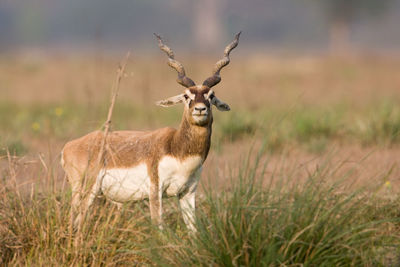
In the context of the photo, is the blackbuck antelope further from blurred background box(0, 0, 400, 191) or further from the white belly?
blurred background box(0, 0, 400, 191)

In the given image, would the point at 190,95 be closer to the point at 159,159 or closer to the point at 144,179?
the point at 159,159

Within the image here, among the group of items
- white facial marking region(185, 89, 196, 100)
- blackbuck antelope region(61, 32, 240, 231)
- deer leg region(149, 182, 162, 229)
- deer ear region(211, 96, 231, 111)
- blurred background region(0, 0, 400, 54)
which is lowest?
deer leg region(149, 182, 162, 229)

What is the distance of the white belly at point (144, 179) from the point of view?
6.14m

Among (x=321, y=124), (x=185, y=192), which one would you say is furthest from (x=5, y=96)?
(x=185, y=192)

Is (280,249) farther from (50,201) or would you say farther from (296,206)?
(50,201)

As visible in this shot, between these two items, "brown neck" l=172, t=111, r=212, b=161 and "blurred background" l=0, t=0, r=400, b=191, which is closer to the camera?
"brown neck" l=172, t=111, r=212, b=161

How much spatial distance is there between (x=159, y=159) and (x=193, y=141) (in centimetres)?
39

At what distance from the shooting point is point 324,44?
12825cm

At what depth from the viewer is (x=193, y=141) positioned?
609 centimetres

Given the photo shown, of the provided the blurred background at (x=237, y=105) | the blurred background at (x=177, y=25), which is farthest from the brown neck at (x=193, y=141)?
the blurred background at (x=177, y=25)

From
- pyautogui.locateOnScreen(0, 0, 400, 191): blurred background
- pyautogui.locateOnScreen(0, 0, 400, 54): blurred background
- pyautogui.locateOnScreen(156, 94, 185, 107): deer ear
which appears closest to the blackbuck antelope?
pyautogui.locateOnScreen(156, 94, 185, 107): deer ear

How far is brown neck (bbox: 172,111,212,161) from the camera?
607 centimetres

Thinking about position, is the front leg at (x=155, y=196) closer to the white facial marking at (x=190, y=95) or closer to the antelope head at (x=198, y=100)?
the antelope head at (x=198, y=100)

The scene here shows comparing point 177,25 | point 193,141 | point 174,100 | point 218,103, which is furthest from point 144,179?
point 177,25
